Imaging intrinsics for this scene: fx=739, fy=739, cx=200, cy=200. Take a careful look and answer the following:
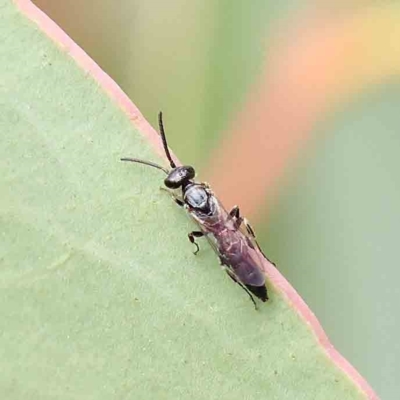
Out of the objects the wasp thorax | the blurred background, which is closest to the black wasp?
the wasp thorax

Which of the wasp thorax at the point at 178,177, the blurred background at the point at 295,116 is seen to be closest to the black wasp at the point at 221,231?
the wasp thorax at the point at 178,177

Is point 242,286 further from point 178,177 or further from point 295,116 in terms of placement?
point 295,116

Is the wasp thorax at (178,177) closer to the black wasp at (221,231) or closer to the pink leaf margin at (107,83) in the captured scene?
the black wasp at (221,231)

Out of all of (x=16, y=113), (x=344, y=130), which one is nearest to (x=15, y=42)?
(x=16, y=113)

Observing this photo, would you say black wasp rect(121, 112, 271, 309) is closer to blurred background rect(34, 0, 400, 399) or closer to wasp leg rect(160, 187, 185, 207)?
wasp leg rect(160, 187, 185, 207)

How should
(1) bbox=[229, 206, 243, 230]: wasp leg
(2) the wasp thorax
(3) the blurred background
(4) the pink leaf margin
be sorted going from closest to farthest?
(4) the pink leaf margin < (2) the wasp thorax < (1) bbox=[229, 206, 243, 230]: wasp leg < (3) the blurred background

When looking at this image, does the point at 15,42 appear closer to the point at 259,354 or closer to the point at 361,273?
the point at 259,354
